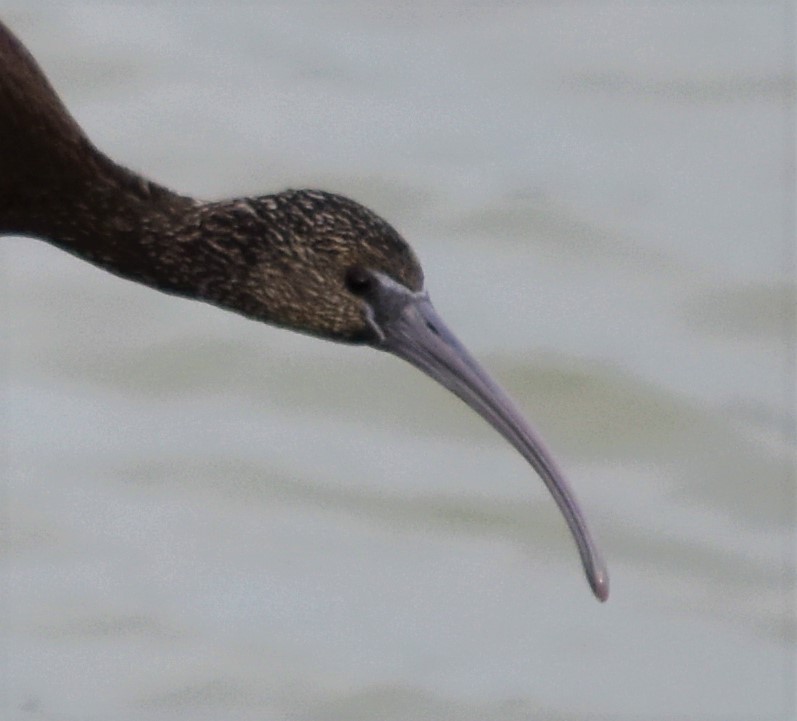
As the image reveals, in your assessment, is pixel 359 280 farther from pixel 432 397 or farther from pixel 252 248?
pixel 432 397

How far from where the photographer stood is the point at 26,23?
473 inches

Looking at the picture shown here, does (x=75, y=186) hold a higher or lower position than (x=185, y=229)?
higher

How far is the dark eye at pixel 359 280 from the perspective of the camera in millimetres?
6820

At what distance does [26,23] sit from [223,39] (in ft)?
2.38

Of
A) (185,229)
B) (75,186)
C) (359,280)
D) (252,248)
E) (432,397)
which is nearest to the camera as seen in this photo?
A: (359,280)

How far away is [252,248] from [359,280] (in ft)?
0.89

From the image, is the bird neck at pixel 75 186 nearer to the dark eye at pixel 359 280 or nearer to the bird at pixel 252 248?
the bird at pixel 252 248

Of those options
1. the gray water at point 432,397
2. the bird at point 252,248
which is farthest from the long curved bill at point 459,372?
the gray water at point 432,397

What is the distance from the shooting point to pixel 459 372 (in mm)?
6926

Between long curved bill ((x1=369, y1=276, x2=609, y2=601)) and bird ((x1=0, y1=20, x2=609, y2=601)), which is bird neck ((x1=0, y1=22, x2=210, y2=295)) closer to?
bird ((x1=0, y1=20, x2=609, y2=601))

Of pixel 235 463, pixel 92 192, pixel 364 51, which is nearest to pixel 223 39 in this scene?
pixel 364 51

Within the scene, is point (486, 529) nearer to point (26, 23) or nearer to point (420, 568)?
point (420, 568)

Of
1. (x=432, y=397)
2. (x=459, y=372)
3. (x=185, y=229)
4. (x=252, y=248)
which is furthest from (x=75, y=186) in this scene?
(x=432, y=397)

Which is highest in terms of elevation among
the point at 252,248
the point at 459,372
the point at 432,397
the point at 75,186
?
the point at 432,397
